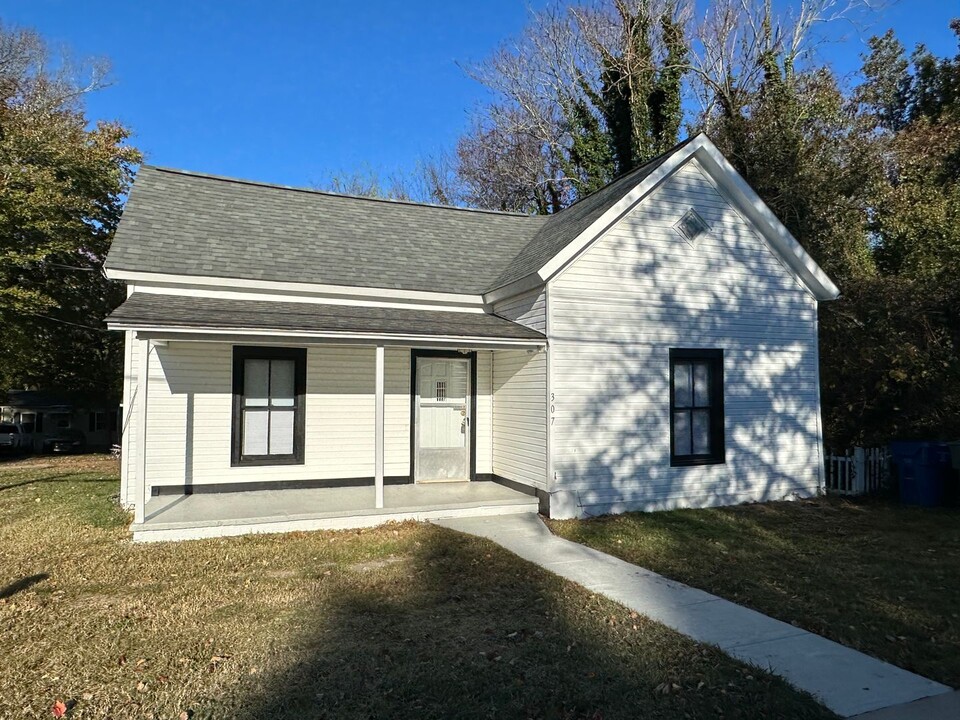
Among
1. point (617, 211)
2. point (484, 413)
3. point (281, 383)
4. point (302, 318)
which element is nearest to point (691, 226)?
point (617, 211)

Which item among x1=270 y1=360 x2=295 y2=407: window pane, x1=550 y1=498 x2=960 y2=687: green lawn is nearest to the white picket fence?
x1=550 y1=498 x2=960 y2=687: green lawn

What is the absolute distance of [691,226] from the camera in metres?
10.5

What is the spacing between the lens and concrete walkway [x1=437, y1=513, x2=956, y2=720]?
4.06 m

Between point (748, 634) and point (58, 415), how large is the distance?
115 feet

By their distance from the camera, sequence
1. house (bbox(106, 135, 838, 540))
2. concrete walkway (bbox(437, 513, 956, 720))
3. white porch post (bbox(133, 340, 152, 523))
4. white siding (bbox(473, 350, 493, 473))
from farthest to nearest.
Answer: white siding (bbox(473, 350, 493, 473))
house (bbox(106, 135, 838, 540))
white porch post (bbox(133, 340, 152, 523))
concrete walkway (bbox(437, 513, 956, 720))

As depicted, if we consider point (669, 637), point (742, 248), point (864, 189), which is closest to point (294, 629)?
point (669, 637)

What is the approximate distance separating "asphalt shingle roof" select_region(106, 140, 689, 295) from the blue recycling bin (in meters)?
6.25

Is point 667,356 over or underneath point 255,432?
over

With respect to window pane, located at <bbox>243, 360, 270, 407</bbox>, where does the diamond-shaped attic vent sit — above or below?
above

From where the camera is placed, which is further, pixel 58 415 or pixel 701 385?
pixel 58 415

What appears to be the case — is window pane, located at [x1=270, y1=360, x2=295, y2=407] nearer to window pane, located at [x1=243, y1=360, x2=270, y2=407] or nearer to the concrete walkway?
window pane, located at [x1=243, y1=360, x2=270, y2=407]

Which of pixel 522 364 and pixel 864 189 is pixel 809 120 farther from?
pixel 522 364

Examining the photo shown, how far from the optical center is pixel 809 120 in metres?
17.7

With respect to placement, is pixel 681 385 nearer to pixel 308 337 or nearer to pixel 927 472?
pixel 927 472
